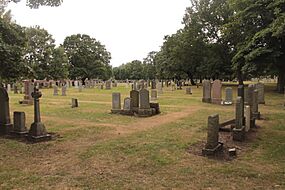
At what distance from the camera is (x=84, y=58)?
63719 millimetres

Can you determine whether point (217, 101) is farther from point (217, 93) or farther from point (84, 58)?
point (84, 58)

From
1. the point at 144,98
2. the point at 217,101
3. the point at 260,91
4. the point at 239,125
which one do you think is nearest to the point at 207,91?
the point at 217,101

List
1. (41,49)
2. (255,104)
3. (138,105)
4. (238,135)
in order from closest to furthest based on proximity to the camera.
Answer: (238,135)
(255,104)
(138,105)
(41,49)

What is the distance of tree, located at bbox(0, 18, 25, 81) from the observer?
1013 cm

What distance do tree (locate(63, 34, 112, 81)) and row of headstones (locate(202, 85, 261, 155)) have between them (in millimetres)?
52887

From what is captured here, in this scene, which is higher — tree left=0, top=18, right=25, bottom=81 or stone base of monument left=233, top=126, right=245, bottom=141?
tree left=0, top=18, right=25, bottom=81

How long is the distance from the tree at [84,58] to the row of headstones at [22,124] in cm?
5234

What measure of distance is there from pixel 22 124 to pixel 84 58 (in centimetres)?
5466

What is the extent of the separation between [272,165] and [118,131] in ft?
19.0

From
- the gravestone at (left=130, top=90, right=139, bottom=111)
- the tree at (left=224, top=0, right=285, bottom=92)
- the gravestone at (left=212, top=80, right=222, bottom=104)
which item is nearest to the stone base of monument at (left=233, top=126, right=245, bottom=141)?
the gravestone at (left=130, top=90, right=139, bottom=111)

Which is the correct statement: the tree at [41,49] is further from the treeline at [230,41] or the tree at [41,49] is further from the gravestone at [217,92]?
the gravestone at [217,92]

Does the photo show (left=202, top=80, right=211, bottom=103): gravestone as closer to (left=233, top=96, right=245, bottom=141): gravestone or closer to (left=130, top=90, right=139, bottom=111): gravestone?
(left=130, top=90, right=139, bottom=111): gravestone

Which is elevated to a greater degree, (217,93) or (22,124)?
(217,93)

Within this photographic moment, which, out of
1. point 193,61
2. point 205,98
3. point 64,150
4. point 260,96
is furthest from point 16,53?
point 193,61
